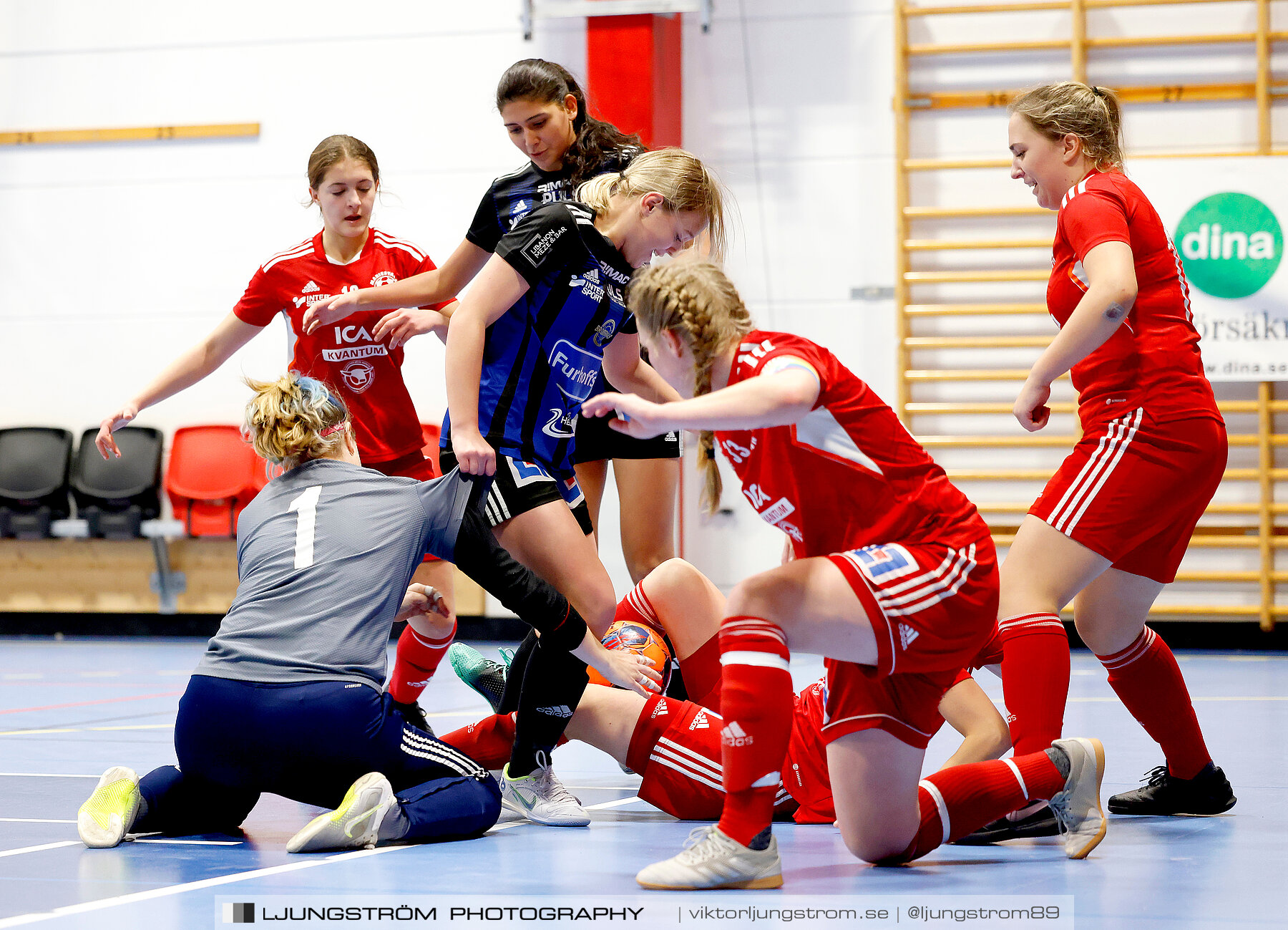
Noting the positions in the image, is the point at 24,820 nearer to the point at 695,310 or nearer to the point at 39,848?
the point at 39,848

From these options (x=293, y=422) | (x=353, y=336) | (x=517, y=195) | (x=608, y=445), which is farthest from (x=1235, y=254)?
(x=293, y=422)

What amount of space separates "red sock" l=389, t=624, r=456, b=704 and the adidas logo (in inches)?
56.8

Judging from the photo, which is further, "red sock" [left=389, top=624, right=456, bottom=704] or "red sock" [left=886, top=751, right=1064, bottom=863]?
"red sock" [left=389, top=624, right=456, bottom=704]

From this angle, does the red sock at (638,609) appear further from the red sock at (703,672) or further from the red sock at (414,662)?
the red sock at (414,662)

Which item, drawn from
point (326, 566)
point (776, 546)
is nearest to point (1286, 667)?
point (776, 546)

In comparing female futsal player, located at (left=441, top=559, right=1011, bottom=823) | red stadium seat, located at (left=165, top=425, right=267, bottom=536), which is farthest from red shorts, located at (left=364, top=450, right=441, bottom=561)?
red stadium seat, located at (left=165, top=425, right=267, bottom=536)

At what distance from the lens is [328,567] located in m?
2.47

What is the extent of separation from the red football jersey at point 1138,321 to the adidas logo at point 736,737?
1.22 m

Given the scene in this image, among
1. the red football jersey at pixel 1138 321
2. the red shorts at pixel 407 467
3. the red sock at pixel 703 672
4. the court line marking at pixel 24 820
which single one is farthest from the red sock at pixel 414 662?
the red football jersey at pixel 1138 321

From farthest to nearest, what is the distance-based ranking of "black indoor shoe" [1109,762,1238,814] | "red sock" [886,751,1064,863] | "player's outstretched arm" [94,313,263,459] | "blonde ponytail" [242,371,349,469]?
1. "player's outstretched arm" [94,313,263,459]
2. "black indoor shoe" [1109,762,1238,814]
3. "blonde ponytail" [242,371,349,469]
4. "red sock" [886,751,1064,863]

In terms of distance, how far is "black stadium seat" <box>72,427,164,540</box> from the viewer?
7.66 metres

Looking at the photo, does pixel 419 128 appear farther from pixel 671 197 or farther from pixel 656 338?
pixel 656 338

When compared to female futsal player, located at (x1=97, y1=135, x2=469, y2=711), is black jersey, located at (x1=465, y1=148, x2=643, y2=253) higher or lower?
higher

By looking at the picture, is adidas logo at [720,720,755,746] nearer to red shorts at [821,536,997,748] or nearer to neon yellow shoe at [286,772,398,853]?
red shorts at [821,536,997,748]
